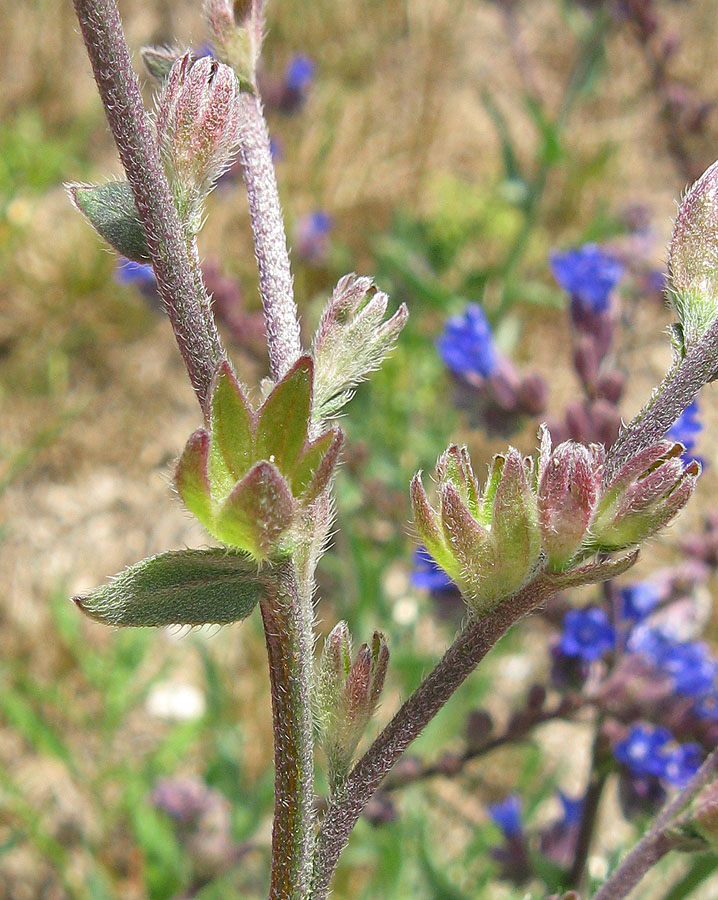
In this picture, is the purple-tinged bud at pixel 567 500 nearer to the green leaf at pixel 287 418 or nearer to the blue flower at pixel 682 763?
the green leaf at pixel 287 418

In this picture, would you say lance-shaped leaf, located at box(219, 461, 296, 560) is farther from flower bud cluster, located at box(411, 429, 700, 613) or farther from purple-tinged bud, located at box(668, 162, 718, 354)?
purple-tinged bud, located at box(668, 162, 718, 354)

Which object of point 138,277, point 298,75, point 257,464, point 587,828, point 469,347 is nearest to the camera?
point 257,464

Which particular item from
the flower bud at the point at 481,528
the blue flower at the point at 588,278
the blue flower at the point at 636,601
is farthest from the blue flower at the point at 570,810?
the flower bud at the point at 481,528

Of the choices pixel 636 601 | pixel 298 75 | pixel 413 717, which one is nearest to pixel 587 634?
pixel 636 601

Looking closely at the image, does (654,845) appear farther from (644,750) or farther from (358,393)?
(358,393)

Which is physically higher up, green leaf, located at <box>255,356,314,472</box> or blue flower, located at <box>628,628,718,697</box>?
blue flower, located at <box>628,628,718,697</box>

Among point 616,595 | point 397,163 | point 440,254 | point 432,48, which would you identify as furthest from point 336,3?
point 616,595

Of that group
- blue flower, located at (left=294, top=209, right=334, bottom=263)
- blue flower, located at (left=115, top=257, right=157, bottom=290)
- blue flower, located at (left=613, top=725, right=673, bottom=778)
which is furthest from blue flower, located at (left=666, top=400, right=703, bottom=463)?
blue flower, located at (left=294, top=209, right=334, bottom=263)
